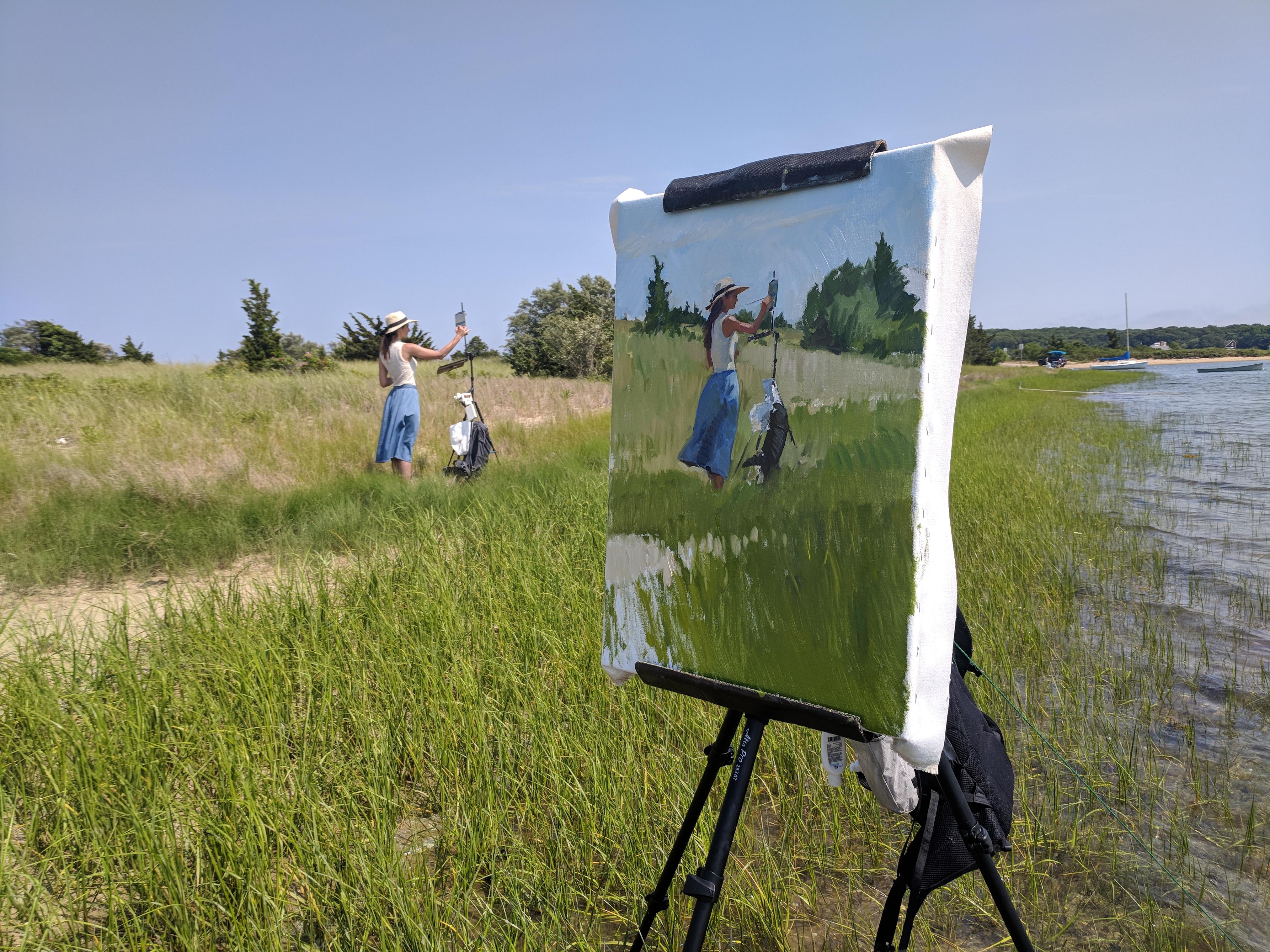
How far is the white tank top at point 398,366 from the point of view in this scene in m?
6.07

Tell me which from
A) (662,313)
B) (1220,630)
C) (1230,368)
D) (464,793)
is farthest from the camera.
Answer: (1230,368)

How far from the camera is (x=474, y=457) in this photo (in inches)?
263

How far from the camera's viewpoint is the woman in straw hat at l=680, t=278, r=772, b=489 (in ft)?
4.27

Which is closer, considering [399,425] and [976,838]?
[976,838]

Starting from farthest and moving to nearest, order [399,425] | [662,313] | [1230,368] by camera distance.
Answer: [1230,368] → [399,425] → [662,313]

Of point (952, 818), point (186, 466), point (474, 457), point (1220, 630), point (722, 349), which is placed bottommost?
point (1220, 630)

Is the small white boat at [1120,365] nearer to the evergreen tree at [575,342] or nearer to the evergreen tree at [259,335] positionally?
the evergreen tree at [575,342]

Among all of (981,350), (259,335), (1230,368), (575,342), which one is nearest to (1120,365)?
(1230,368)

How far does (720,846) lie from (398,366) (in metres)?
5.68

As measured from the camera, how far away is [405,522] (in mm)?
4902

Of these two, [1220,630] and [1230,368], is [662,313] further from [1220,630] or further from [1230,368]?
[1230,368]

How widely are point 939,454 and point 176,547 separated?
526 centimetres

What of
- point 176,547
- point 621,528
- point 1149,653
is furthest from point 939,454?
point 176,547

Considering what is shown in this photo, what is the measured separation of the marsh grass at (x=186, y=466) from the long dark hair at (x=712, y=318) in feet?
12.4
